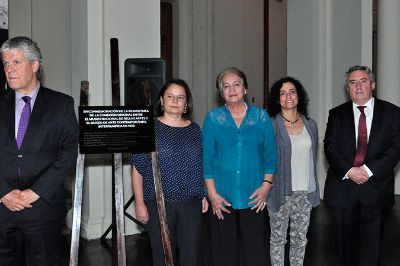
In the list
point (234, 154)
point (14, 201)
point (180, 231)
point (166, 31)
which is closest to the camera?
point (14, 201)

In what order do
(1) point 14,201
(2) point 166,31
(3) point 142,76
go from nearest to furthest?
(1) point 14,201
(3) point 142,76
(2) point 166,31

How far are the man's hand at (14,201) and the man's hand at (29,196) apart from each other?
1cm

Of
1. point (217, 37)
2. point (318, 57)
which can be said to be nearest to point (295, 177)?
point (318, 57)

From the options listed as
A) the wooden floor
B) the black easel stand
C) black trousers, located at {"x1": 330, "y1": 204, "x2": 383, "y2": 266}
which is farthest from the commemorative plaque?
the black easel stand

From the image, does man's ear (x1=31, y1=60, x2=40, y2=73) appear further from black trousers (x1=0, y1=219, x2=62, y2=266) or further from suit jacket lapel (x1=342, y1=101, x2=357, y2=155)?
suit jacket lapel (x1=342, y1=101, x2=357, y2=155)

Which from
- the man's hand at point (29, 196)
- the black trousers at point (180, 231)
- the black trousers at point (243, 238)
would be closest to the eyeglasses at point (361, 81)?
the black trousers at point (243, 238)

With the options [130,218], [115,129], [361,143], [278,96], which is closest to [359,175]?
[361,143]

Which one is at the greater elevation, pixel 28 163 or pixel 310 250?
pixel 28 163

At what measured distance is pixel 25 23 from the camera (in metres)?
5.99

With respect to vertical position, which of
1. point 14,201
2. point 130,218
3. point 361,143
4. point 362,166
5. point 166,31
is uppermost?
point 166,31

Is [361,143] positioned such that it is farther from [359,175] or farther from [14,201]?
[14,201]

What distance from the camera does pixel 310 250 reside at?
4469mm

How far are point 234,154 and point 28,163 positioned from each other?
1.19 m

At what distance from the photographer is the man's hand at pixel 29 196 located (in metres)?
2.43
